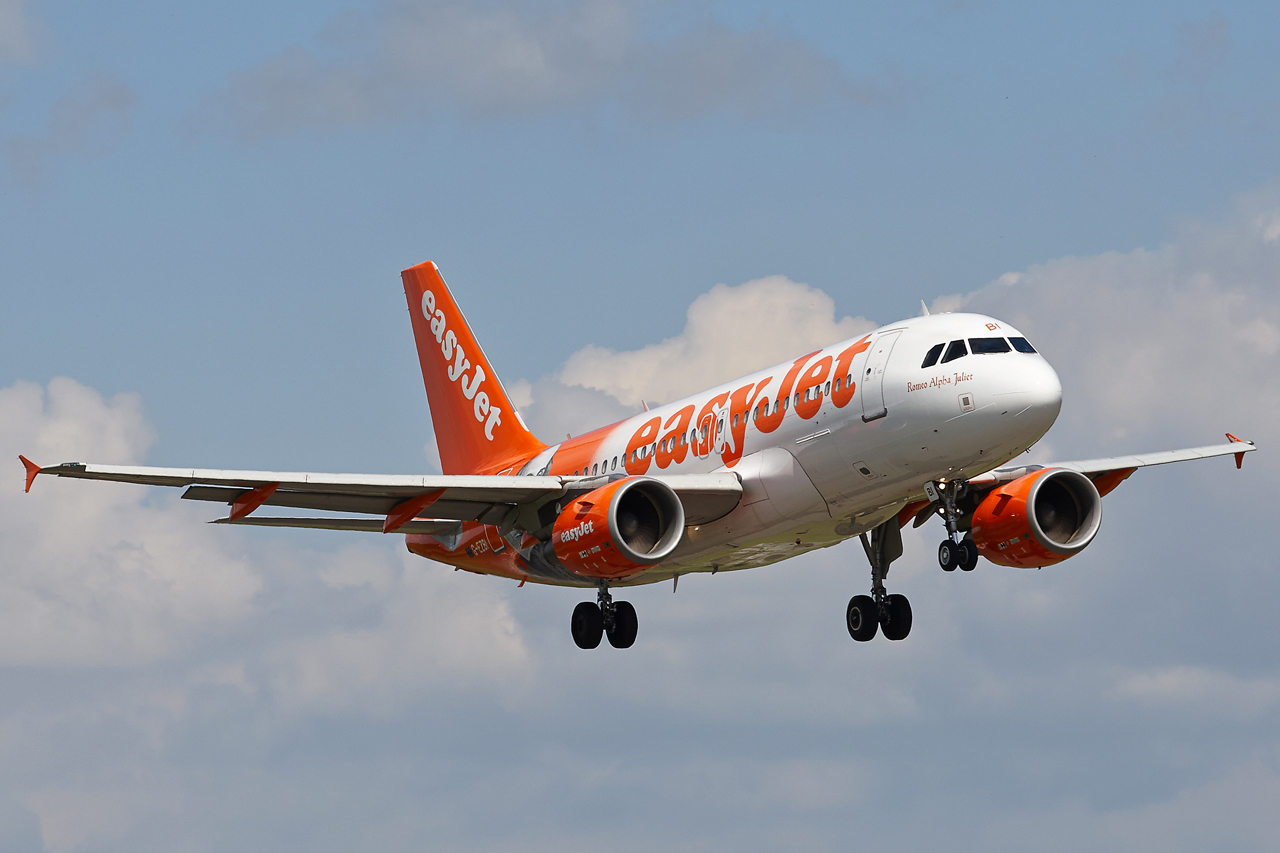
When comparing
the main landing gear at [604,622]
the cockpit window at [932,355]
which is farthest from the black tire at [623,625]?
the cockpit window at [932,355]

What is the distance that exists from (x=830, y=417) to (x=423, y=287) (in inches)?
860

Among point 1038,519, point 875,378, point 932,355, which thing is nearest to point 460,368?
point 1038,519

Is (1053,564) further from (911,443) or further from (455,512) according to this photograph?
(455,512)

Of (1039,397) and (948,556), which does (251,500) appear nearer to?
(948,556)

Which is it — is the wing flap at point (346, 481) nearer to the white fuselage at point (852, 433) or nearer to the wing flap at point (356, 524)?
the wing flap at point (356, 524)

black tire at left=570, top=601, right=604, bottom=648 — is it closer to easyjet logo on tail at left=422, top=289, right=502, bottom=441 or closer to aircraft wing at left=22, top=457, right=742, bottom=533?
aircraft wing at left=22, top=457, right=742, bottom=533

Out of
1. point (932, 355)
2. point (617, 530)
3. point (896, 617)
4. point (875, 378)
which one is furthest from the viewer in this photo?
point (896, 617)

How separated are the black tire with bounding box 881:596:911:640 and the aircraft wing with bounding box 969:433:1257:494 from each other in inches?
133

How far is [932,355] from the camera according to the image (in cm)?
3181

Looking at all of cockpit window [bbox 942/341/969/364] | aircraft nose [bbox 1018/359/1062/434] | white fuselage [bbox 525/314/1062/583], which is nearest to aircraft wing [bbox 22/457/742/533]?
white fuselage [bbox 525/314/1062/583]

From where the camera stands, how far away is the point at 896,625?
39.2 meters

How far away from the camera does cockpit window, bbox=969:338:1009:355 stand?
31547 mm

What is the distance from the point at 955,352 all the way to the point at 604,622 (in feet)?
34.8

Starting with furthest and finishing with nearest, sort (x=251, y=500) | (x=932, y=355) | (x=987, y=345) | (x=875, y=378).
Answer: (x=251, y=500), (x=875, y=378), (x=932, y=355), (x=987, y=345)
